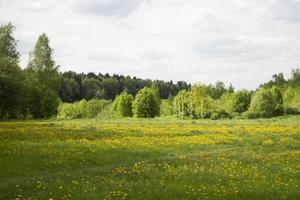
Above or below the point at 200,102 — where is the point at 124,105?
below

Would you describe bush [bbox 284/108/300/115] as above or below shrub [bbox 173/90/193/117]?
below

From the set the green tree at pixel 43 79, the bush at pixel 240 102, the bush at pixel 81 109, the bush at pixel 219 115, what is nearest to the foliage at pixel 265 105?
the bush at pixel 219 115

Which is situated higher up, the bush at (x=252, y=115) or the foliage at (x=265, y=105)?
the foliage at (x=265, y=105)

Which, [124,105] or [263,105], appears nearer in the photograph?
[263,105]

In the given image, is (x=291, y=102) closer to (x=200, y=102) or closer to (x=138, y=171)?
(x=200, y=102)

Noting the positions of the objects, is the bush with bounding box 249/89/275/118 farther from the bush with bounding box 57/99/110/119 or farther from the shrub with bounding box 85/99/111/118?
the shrub with bounding box 85/99/111/118

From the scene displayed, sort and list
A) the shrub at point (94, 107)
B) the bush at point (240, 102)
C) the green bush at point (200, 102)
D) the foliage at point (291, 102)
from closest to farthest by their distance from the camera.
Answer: the foliage at point (291, 102) → the green bush at point (200, 102) → the bush at point (240, 102) → the shrub at point (94, 107)

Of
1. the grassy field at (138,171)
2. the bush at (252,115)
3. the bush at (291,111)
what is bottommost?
the grassy field at (138,171)

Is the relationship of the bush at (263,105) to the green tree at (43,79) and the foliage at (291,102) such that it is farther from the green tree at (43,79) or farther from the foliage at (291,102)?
the green tree at (43,79)

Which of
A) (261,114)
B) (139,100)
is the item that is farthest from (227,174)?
(139,100)

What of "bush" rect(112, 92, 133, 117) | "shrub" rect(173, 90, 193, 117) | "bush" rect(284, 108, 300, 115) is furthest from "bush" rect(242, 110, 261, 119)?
"bush" rect(112, 92, 133, 117)

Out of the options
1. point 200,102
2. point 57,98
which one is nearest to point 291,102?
point 200,102

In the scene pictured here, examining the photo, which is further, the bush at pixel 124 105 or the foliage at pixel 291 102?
the bush at pixel 124 105

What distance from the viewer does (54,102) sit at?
8912 centimetres
